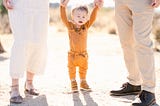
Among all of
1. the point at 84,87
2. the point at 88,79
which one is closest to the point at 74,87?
the point at 84,87

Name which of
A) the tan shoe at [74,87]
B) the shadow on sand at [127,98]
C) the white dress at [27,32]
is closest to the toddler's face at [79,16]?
the white dress at [27,32]

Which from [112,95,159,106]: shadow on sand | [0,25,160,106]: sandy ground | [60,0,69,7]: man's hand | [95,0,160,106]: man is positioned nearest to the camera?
[95,0,160,106]: man

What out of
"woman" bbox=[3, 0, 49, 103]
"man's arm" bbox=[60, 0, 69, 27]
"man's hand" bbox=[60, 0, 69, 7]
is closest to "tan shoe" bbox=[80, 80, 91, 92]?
"woman" bbox=[3, 0, 49, 103]

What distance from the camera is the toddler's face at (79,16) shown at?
7605mm

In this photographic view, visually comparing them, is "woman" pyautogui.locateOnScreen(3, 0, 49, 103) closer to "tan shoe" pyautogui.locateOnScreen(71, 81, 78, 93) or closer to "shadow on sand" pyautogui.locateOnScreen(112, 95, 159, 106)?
"tan shoe" pyautogui.locateOnScreen(71, 81, 78, 93)

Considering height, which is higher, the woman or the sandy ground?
the woman

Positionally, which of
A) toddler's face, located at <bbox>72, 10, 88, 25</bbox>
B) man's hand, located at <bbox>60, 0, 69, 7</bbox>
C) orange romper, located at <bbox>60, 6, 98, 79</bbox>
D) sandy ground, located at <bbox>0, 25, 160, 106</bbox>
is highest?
man's hand, located at <bbox>60, 0, 69, 7</bbox>

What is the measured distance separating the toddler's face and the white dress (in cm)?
49

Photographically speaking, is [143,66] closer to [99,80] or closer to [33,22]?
[33,22]

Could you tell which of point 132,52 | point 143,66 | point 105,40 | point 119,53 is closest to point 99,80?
point 132,52

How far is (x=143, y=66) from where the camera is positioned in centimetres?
680

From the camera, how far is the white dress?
277 inches

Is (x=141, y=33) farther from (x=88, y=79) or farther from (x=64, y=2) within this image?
(x=88, y=79)

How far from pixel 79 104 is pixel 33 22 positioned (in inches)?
47.5
